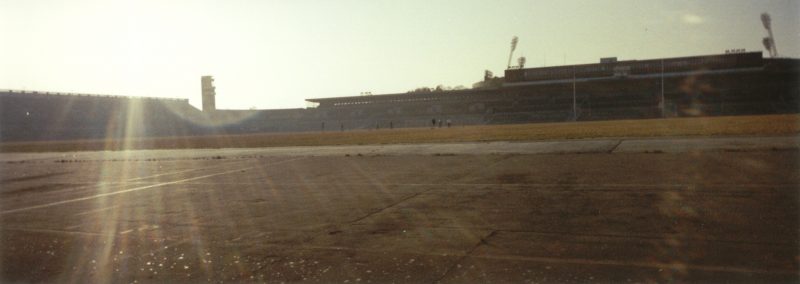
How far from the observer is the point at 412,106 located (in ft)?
292

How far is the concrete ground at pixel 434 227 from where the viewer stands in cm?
350

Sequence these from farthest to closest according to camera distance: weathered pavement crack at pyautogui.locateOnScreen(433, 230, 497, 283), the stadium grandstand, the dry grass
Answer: the stadium grandstand < the dry grass < weathered pavement crack at pyautogui.locateOnScreen(433, 230, 497, 283)

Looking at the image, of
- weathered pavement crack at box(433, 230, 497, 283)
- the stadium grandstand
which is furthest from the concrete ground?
the stadium grandstand

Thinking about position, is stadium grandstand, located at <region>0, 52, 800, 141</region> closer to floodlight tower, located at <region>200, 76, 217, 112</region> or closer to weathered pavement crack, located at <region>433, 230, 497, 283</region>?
floodlight tower, located at <region>200, 76, 217, 112</region>

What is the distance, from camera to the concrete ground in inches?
138

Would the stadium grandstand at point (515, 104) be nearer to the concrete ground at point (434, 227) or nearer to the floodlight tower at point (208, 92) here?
the floodlight tower at point (208, 92)

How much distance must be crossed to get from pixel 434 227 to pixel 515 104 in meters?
79.8

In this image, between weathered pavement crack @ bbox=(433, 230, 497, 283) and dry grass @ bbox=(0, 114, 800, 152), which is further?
dry grass @ bbox=(0, 114, 800, 152)

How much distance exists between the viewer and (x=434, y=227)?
482 centimetres

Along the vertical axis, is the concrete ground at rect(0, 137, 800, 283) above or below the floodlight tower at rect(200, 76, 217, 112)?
below

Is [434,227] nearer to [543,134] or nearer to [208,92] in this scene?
[543,134]

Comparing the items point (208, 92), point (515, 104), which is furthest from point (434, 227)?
point (208, 92)

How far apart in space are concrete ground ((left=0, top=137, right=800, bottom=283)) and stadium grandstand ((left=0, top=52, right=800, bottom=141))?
58.9 metres

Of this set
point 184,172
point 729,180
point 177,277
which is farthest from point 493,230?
point 184,172
